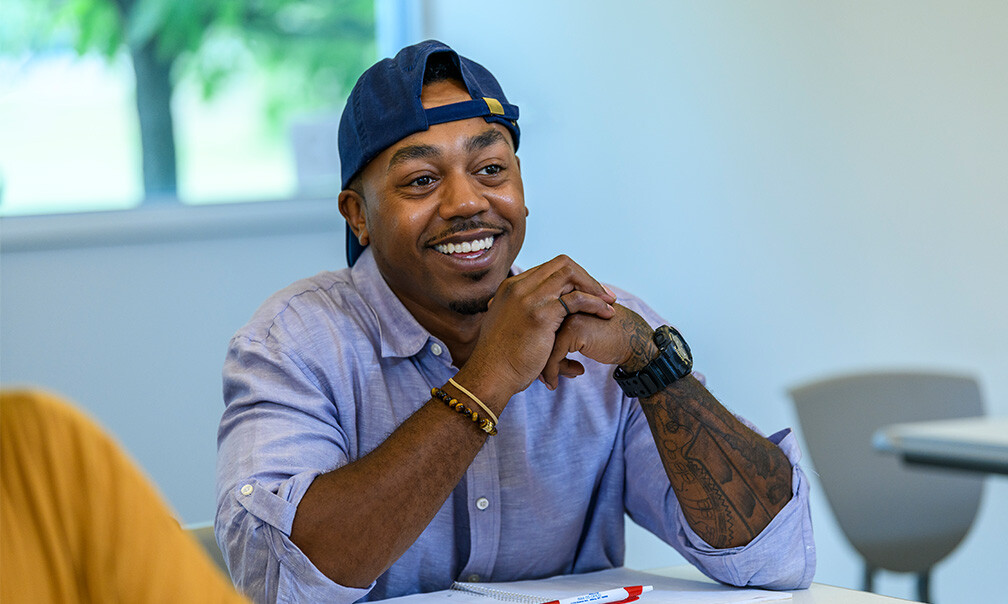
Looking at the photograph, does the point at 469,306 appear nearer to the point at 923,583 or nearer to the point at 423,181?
the point at 423,181

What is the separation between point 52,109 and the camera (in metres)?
2.57

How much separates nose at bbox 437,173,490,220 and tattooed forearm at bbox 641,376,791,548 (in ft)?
1.32

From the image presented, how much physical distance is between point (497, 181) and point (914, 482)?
5.14 ft

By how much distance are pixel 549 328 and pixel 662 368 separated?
0.64 feet

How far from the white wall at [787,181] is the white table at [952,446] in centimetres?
146

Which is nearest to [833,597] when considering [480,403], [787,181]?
[480,403]

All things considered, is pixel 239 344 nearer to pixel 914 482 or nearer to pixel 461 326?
pixel 461 326

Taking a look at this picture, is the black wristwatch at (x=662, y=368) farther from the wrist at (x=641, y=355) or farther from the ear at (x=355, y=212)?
the ear at (x=355, y=212)

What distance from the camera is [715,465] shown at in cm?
157

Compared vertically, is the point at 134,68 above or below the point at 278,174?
above

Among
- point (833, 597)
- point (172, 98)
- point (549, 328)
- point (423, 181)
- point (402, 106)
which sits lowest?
point (833, 597)

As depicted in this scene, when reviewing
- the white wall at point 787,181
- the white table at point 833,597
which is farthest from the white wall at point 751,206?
the white table at point 833,597

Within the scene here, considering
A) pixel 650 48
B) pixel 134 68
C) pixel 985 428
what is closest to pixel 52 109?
pixel 134 68

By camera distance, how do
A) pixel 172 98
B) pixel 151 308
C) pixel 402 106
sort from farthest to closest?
pixel 172 98
pixel 151 308
pixel 402 106
